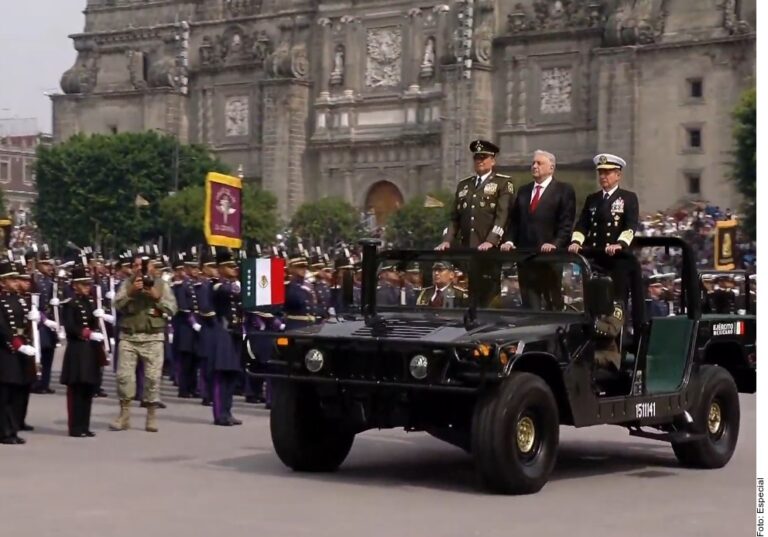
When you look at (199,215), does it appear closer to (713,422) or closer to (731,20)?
(731,20)

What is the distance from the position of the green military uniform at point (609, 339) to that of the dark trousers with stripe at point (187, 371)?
977 centimetres

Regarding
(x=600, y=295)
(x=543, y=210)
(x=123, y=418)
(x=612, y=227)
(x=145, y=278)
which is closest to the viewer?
(x=600, y=295)

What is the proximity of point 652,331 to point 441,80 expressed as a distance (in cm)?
5037

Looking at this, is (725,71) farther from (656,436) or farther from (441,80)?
(656,436)

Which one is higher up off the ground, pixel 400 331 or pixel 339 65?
pixel 339 65

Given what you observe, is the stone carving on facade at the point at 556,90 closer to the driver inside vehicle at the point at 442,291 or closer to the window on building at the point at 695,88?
the window on building at the point at 695,88

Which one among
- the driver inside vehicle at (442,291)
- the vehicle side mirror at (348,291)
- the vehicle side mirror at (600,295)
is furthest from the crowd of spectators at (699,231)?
the vehicle side mirror at (600,295)

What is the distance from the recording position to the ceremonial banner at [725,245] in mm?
28781

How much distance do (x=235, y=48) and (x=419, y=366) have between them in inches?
2381

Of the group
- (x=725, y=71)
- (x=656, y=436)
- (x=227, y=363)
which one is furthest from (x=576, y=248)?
(x=725, y=71)

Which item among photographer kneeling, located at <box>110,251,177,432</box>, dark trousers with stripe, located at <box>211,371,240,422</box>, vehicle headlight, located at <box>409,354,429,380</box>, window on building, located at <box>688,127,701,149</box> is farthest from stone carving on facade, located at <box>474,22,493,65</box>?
vehicle headlight, located at <box>409,354,429,380</box>

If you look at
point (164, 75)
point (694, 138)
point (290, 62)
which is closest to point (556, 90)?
point (694, 138)

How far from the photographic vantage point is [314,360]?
1184 centimetres

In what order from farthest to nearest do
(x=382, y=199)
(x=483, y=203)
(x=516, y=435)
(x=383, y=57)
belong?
1. (x=382, y=199)
2. (x=383, y=57)
3. (x=483, y=203)
4. (x=516, y=435)
